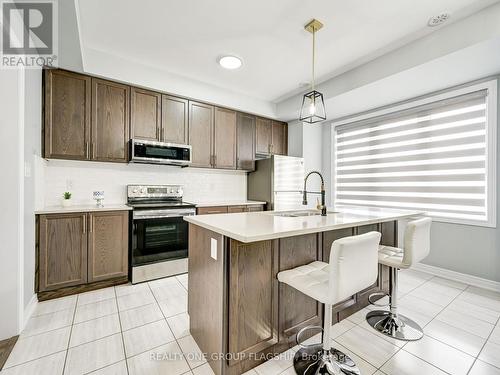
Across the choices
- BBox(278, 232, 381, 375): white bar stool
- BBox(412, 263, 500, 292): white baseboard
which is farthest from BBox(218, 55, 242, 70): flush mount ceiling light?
BBox(412, 263, 500, 292): white baseboard

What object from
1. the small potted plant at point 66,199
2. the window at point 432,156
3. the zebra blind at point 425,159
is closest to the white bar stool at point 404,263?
the window at point 432,156

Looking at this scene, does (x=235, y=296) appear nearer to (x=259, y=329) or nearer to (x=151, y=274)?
(x=259, y=329)

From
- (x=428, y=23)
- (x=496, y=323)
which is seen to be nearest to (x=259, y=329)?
(x=496, y=323)

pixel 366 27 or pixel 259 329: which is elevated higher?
pixel 366 27

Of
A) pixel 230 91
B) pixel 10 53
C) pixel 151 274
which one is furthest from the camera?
pixel 230 91

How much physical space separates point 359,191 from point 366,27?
8.58 feet

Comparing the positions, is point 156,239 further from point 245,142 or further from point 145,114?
point 245,142

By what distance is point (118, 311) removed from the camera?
220 cm

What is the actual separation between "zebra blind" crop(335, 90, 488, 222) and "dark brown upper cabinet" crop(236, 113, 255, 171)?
1778 mm

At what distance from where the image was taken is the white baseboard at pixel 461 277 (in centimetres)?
268

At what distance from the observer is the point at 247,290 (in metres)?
1.44

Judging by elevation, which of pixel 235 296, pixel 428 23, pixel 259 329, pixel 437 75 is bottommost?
pixel 259 329

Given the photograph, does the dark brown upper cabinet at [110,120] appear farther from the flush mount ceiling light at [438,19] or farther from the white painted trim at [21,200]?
the flush mount ceiling light at [438,19]

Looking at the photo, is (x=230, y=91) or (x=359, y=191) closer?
(x=230, y=91)
